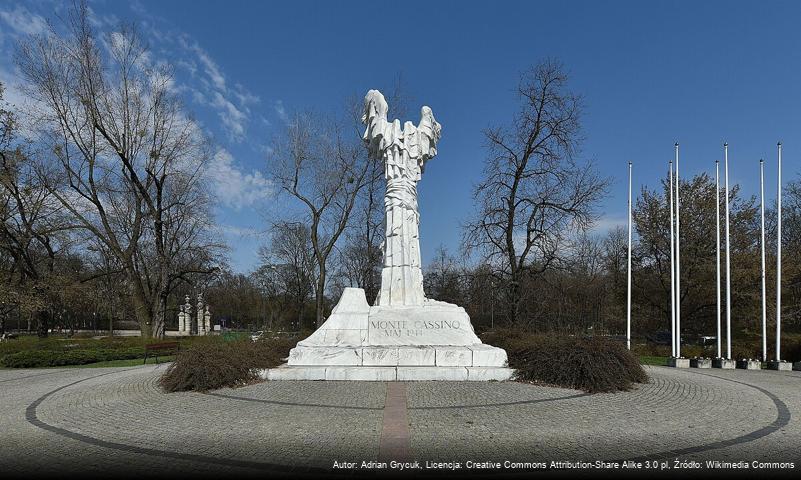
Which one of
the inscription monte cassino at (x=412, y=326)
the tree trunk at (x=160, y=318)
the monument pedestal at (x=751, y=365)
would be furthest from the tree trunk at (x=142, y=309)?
the monument pedestal at (x=751, y=365)

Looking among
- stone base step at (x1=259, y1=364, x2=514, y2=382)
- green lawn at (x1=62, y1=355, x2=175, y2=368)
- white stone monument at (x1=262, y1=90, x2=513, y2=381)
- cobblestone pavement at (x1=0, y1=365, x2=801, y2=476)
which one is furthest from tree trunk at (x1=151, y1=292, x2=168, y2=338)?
stone base step at (x1=259, y1=364, x2=514, y2=382)

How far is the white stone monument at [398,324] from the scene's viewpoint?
35.5 ft

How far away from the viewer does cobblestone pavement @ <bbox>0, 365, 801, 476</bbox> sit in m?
5.21

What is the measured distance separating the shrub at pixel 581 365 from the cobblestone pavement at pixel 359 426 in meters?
0.41

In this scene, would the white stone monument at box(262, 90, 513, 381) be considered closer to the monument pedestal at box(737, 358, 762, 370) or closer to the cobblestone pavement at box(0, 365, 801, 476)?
the cobblestone pavement at box(0, 365, 801, 476)

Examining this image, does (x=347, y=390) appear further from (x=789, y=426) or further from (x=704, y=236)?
(x=704, y=236)

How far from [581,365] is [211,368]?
7.37 meters

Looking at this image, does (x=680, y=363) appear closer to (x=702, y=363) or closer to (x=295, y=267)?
(x=702, y=363)

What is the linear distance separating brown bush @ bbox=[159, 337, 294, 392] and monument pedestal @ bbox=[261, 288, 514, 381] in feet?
1.80


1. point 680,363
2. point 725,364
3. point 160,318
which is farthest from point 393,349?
point 160,318

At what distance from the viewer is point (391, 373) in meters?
10.7

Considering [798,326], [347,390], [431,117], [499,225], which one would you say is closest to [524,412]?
[347,390]

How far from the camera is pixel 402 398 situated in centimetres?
852

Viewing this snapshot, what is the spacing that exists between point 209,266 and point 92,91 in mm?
11631
